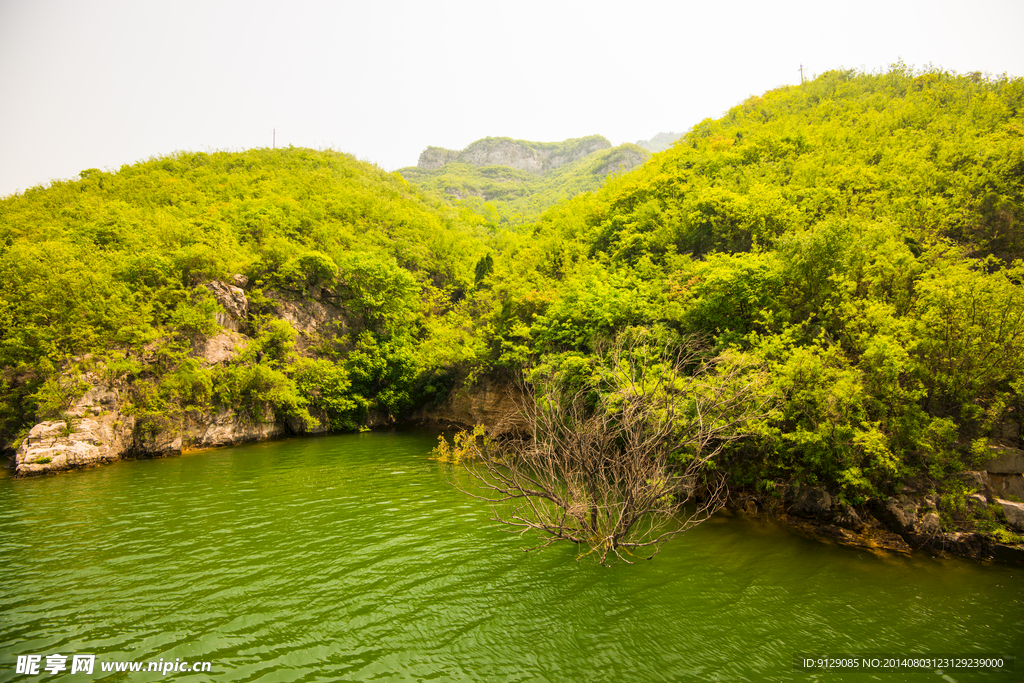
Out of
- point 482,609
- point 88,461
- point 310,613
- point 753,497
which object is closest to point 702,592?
point 482,609

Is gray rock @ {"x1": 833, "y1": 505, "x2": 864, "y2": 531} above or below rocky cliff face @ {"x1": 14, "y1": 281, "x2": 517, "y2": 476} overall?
below

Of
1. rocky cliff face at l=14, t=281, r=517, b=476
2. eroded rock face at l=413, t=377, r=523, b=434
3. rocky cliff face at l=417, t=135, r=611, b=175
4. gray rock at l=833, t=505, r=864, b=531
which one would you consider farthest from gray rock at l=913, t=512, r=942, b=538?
rocky cliff face at l=417, t=135, r=611, b=175

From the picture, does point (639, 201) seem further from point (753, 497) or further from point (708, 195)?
point (753, 497)

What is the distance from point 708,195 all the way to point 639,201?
598cm

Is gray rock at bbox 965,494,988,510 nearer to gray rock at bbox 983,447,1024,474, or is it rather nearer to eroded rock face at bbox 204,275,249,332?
gray rock at bbox 983,447,1024,474

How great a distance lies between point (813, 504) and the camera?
11.9m

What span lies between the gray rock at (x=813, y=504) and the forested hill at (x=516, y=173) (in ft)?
147

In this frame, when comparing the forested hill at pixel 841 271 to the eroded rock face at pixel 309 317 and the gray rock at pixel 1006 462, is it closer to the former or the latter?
the gray rock at pixel 1006 462

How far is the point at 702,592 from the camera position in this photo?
834cm

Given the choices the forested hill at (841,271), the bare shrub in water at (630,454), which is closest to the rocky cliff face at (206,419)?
the bare shrub in water at (630,454)

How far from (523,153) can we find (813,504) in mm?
142287

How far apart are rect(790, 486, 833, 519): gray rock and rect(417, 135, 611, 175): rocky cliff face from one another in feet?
441

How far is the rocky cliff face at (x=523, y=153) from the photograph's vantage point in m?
134

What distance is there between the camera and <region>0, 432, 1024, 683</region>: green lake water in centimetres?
639
